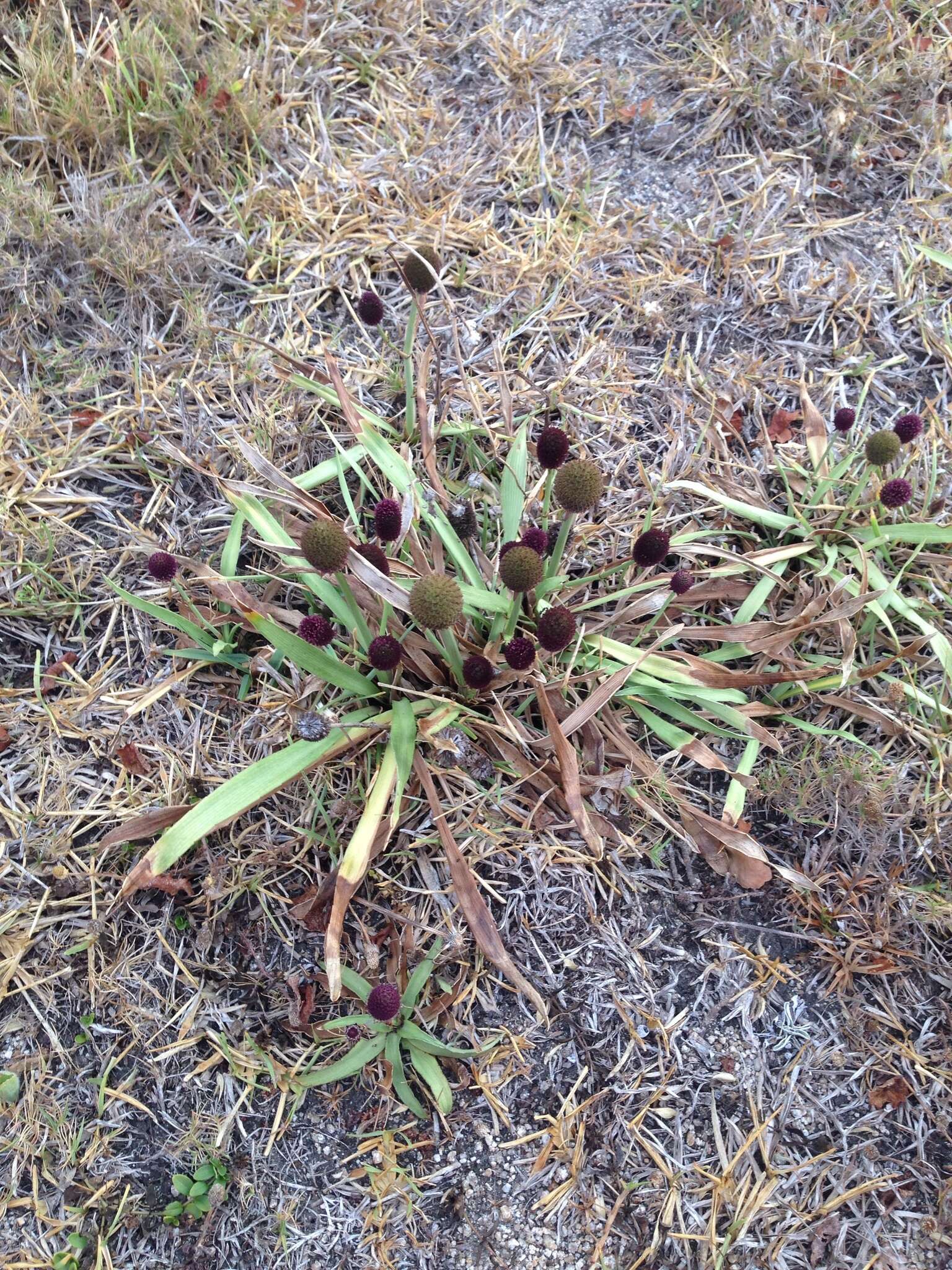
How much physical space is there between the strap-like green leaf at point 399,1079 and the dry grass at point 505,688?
0.15ft

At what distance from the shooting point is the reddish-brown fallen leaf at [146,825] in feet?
6.15

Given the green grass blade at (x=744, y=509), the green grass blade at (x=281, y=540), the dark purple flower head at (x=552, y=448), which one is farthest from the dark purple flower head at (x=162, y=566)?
the green grass blade at (x=744, y=509)

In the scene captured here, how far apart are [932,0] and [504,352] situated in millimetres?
2101

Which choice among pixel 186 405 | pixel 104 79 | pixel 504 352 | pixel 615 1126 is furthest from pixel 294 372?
pixel 615 1126

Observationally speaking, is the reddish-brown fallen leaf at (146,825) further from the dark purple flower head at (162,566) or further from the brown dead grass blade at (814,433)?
the brown dead grass blade at (814,433)

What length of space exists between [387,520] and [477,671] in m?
0.39

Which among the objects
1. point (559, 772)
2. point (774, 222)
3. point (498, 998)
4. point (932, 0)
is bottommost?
point (498, 998)

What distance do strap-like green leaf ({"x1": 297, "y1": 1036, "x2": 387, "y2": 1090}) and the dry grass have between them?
0.06 metres

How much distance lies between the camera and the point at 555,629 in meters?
1.76

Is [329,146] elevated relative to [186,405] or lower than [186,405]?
elevated

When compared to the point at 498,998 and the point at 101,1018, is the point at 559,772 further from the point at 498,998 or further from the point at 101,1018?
the point at 101,1018

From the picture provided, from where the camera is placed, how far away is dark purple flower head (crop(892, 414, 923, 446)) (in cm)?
218

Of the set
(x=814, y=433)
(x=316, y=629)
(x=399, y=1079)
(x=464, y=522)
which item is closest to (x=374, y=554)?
(x=316, y=629)

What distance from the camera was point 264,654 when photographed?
2062 millimetres
